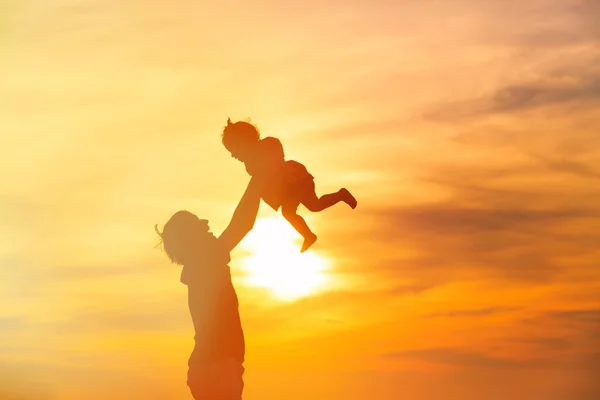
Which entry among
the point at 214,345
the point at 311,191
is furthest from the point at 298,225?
the point at 214,345

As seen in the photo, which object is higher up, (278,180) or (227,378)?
(278,180)

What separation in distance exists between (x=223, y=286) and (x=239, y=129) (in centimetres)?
312

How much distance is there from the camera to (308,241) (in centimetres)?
3238

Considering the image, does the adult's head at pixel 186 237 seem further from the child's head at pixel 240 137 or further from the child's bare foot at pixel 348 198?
the child's bare foot at pixel 348 198

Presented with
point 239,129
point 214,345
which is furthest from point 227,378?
point 239,129

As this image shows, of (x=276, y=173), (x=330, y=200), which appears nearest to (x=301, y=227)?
(x=330, y=200)

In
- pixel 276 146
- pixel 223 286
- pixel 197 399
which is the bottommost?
pixel 197 399

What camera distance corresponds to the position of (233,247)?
31.8 metres

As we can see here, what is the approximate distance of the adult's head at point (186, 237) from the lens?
31688mm

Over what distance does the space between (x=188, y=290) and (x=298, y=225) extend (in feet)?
8.46

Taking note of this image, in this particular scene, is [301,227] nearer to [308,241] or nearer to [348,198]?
[308,241]

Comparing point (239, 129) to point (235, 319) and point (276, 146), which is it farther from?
point (235, 319)

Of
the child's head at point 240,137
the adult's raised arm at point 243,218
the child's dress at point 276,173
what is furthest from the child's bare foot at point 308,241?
the child's head at point 240,137

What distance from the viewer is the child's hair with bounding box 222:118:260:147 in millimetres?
31844
